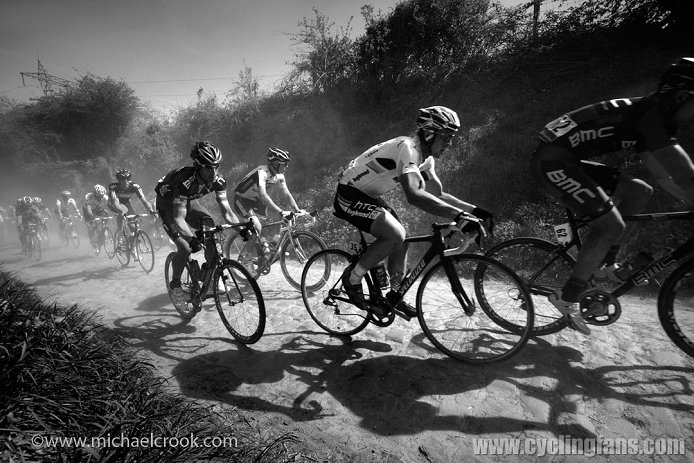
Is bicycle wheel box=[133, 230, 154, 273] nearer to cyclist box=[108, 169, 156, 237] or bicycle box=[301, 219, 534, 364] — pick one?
cyclist box=[108, 169, 156, 237]

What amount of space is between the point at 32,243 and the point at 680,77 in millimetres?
18037

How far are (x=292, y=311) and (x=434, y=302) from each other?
2278 millimetres

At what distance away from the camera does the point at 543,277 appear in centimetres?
351

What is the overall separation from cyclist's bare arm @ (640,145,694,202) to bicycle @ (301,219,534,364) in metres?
1.61

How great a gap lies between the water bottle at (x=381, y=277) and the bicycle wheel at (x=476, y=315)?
0.44m

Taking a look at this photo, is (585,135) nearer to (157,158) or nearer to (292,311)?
(292,311)

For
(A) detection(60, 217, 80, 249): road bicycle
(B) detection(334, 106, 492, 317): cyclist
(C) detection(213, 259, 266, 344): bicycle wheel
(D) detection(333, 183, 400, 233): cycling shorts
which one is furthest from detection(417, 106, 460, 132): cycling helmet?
(A) detection(60, 217, 80, 249): road bicycle

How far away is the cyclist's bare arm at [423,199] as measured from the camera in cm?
292

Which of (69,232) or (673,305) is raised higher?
(69,232)

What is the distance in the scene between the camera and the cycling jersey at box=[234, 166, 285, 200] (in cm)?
652

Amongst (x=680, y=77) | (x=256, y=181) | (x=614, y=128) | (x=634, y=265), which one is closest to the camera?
(x=680, y=77)

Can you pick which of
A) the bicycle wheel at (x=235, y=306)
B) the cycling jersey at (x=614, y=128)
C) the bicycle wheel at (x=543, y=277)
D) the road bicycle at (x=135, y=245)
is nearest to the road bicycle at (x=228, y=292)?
the bicycle wheel at (x=235, y=306)

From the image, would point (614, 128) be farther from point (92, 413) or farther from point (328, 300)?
point (92, 413)

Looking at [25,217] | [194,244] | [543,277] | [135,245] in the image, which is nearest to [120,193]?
[135,245]
